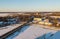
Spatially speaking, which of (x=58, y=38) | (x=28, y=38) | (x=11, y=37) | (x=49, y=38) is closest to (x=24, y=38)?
(x=28, y=38)

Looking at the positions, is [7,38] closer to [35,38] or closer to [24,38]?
[24,38]

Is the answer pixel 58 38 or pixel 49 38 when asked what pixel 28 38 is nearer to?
pixel 49 38

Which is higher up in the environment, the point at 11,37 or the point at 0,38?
the point at 0,38

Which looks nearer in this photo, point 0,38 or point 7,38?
point 0,38

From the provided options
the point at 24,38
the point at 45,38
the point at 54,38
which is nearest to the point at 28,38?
the point at 24,38

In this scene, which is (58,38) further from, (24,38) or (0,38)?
(0,38)

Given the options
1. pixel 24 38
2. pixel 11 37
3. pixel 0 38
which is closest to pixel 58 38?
pixel 24 38

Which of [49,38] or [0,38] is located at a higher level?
[0,38]

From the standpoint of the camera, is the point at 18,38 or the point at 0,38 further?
the point at 18,38
